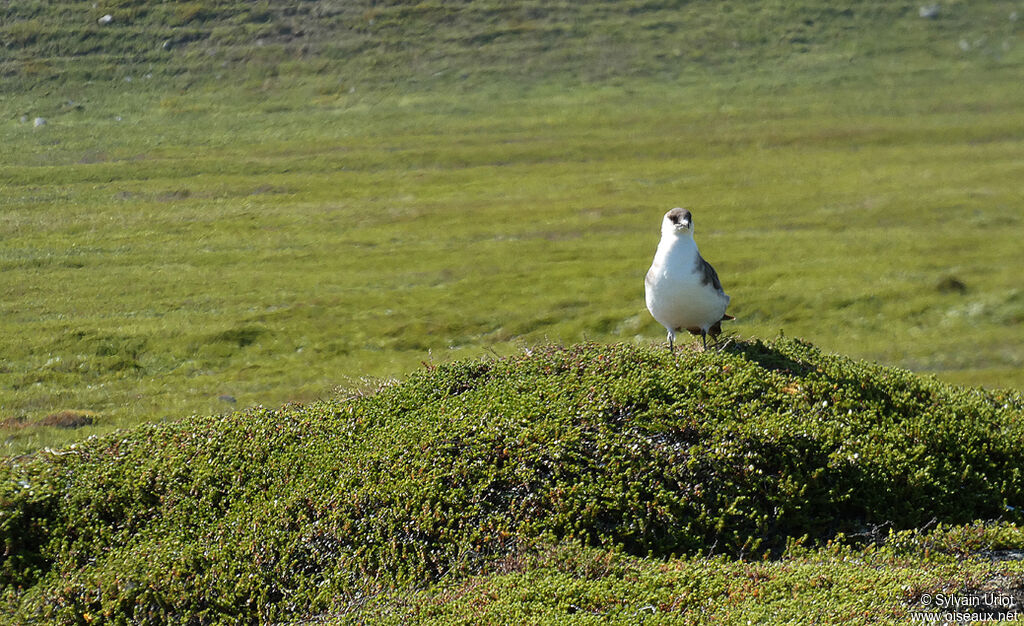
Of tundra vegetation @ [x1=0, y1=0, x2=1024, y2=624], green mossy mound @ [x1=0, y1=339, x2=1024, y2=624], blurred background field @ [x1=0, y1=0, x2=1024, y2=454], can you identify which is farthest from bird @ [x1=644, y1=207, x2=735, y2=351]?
blurred background field @ [x1=0, y1=0, x2=1024, y2=454]

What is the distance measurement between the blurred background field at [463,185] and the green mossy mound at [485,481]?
14.7 m

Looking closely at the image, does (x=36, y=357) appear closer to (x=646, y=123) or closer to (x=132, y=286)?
(x=132, y=286)

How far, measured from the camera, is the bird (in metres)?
15.7

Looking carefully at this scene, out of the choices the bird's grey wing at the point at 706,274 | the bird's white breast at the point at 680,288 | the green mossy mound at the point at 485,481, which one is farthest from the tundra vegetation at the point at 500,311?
the bird's grey wing at the point at 706,274

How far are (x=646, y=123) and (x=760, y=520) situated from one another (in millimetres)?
70561

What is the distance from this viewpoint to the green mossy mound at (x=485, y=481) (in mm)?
11906

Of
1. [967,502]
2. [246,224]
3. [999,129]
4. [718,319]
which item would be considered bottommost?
[999,129]

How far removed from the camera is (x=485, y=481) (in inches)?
489

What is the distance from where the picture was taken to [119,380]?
34.6 meters

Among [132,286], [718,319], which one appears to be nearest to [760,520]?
[718,319]

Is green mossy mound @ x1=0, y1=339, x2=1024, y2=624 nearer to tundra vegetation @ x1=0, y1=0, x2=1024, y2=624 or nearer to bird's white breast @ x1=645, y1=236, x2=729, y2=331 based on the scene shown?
tundra vegetation @ x1=0, y1=0, x2=1024, y2=624

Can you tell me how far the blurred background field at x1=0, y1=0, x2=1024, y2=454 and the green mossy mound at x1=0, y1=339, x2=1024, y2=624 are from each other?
14.7m

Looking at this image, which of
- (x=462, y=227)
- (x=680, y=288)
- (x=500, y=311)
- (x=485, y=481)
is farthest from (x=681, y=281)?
(x=462, y=227)

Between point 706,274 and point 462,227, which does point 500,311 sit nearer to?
point 462,227
